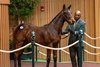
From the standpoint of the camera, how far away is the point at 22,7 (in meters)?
15.7

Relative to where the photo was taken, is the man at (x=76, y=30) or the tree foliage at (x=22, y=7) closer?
the man at (x=76, y=30)

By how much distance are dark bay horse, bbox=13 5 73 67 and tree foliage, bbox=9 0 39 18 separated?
12.0 feet

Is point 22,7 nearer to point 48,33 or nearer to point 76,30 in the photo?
point 48,33

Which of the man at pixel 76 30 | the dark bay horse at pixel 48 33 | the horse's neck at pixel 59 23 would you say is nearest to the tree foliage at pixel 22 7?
the dark bay horse at pixel 48 33

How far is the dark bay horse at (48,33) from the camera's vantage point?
11438 mm

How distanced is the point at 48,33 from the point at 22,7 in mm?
4397

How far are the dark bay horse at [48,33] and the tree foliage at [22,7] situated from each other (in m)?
3.66

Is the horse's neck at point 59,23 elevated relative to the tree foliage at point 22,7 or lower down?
lower down

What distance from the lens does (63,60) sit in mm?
15625

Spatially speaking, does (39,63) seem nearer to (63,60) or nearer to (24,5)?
(63,60)

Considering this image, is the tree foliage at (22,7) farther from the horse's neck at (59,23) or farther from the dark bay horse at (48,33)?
the horse's neck at (59,23)

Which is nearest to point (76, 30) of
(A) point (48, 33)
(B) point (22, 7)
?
(A) point (48, 33)

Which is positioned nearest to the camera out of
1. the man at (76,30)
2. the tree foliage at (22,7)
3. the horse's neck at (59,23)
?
the man at (76,30)

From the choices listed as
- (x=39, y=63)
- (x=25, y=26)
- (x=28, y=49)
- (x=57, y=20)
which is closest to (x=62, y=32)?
(x=57, y=20)
